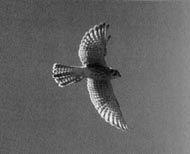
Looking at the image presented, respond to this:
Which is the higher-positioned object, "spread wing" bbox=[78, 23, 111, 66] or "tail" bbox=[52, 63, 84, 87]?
"spread wing" bbox=[78, 23, 111, 66]

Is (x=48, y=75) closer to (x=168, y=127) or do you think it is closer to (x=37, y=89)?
(x=37, y=89)

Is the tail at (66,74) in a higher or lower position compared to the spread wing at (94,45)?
lower

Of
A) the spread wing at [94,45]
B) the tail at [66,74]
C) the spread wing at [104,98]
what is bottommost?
the spread wing at [104,98]

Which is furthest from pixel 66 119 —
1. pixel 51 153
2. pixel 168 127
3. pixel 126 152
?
pixel 168 127

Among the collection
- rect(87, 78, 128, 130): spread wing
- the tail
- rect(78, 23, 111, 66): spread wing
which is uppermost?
rect(78, 23, 111, 66): spread wing

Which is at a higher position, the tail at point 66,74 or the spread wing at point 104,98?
the tail at point 66,74

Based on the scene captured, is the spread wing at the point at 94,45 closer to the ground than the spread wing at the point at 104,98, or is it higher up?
higher up
